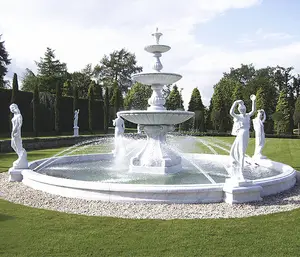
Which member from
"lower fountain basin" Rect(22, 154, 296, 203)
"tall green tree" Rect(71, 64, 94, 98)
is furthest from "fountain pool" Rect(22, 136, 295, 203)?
"tall green tree" Rect(71, 64, 94, 98)

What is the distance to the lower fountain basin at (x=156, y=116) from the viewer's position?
10.8m

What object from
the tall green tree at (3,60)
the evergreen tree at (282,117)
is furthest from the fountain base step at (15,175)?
the evergreen tree at (282,117)

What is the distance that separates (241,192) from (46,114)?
3111cm

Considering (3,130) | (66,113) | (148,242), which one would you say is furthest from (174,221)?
(66,113)

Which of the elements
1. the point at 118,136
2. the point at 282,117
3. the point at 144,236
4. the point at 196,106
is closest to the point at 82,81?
the point at 196,106

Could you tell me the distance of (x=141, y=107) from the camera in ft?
158

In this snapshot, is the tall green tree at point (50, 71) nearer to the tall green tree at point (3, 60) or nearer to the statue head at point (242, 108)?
the tall green tree at point (3, 60)

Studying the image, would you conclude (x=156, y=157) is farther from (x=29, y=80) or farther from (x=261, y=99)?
(x=29, y=80)

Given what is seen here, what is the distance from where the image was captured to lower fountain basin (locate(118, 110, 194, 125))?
10805mm

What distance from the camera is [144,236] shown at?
5.75 metres

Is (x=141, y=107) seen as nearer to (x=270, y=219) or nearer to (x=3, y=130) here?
(x=3, y=130)

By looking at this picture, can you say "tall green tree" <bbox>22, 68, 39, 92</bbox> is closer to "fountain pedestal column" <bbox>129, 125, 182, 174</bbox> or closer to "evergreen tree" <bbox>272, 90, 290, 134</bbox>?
"evergreen tree" <bbox>272, 90, 290, 134</bbox>

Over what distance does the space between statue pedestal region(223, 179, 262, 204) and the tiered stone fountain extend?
3.49 m

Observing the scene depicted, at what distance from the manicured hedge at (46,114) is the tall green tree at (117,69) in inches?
698
